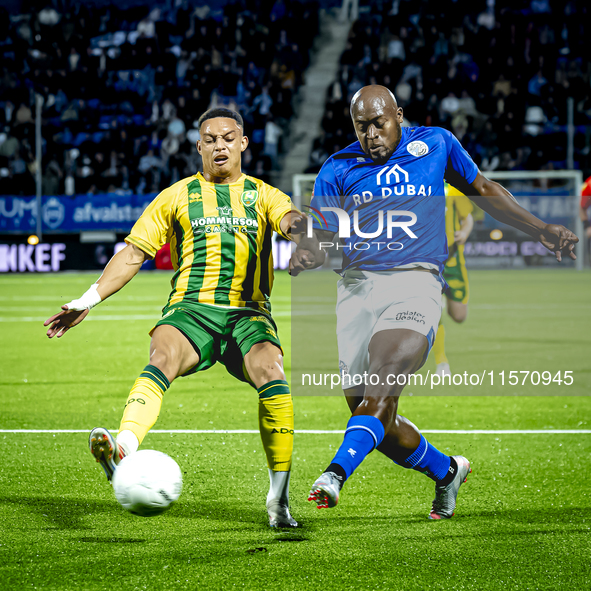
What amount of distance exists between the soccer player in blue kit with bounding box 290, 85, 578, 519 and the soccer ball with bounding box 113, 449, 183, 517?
0.79 meters

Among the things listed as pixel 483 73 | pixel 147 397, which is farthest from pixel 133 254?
pixel 483 73

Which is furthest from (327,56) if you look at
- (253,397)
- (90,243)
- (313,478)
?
(313,478)

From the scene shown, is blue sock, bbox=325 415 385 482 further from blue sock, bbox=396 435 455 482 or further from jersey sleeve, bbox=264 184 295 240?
jersey sleeve, bbox=264 184 295 240

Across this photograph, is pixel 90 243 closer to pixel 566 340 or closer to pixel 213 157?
pixel 566 340

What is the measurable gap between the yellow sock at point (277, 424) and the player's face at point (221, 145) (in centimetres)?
100

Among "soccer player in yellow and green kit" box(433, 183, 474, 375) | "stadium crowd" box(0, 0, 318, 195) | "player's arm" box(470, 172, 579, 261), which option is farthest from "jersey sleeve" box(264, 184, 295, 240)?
"stadium crowd" box(0, 0, 318, 195)

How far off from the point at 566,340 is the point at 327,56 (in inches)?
633

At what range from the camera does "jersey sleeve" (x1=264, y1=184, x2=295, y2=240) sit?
393cm

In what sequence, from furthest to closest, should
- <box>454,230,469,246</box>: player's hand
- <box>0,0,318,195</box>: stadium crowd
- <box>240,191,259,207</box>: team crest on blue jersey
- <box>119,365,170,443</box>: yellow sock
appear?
<box>0,0,318,195</box>: stadium crowd < <box>454,230,469,246</box>: player's hand < <box>240,191,259,207</box>: team crest on blue jersey < <box>119,365,170,443</box>: yellow sock

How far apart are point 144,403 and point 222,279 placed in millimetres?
690

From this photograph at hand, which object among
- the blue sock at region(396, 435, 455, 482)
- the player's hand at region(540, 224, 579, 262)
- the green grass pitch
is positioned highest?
the player's hand at region(540, 224, 579, 262)

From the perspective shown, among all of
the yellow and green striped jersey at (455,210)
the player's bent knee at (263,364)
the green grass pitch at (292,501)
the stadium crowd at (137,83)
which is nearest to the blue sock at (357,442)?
the green grass pitch at (292,501)

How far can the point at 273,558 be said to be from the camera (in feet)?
10.7

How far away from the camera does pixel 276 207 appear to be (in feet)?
13.0
